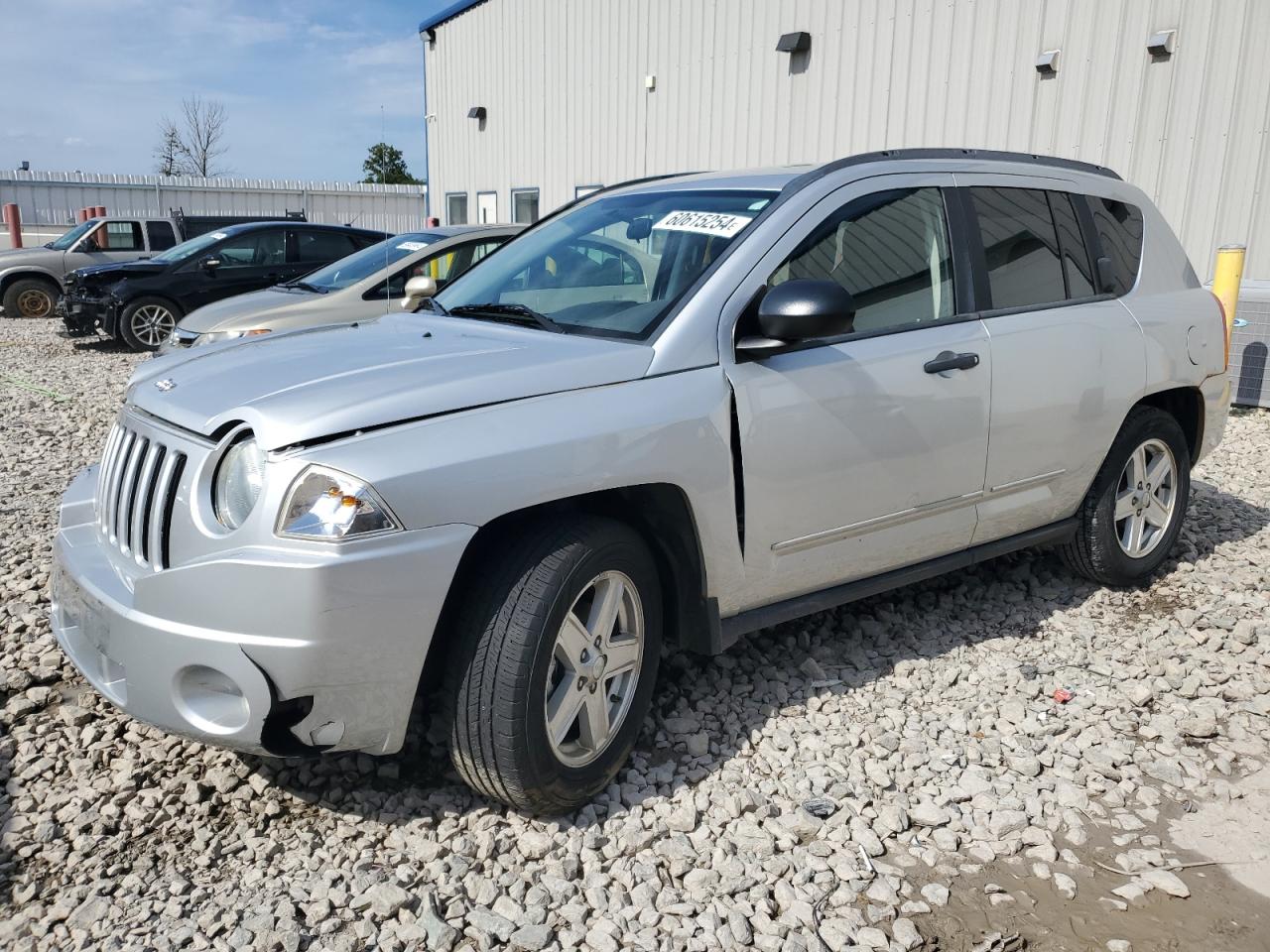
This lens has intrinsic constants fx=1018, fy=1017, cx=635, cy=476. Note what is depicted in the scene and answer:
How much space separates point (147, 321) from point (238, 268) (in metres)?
1.25

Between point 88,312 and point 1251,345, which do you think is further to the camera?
point 88,312

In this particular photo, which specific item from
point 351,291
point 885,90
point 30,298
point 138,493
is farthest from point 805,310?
point 30,298

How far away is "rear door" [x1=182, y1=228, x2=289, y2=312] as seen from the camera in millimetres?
12406

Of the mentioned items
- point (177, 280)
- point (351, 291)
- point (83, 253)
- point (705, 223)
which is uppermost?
point (705, 223)

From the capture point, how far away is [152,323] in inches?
485

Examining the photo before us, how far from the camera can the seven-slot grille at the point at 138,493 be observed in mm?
2613

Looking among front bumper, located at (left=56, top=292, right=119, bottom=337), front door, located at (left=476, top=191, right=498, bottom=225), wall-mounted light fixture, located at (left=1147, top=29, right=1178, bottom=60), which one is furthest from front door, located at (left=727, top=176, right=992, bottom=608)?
front door, located at (left=476, top=191, right=498, bottom=225)

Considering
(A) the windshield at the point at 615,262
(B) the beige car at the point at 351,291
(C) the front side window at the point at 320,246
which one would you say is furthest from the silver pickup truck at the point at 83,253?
A: (A) the windshield at the point at 615,262

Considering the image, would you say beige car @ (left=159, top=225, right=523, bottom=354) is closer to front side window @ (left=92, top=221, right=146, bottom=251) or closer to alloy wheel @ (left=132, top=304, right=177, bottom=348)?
alloy wheel @ (left=132, top=304, right=177, bottom=348)

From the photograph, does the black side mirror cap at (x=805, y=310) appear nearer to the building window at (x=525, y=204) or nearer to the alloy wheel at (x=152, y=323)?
the alloy wheel at (x=152, y=323)

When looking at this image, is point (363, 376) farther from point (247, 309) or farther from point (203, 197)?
point (203, 197)

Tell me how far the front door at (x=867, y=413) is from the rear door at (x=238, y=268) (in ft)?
35.2

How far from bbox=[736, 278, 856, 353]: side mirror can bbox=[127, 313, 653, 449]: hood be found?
0.38m

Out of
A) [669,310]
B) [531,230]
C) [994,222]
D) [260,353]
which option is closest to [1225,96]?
[994,222]
